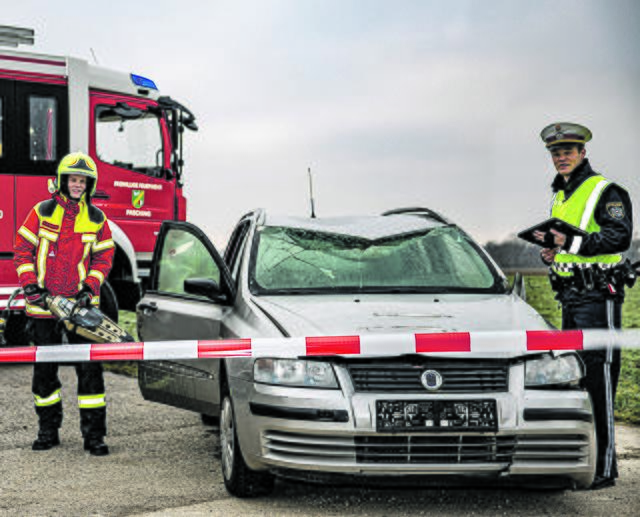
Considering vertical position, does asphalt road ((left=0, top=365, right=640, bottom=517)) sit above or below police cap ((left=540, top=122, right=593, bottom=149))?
below

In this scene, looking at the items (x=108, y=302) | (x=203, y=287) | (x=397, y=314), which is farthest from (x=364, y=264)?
(x=108, y=302)

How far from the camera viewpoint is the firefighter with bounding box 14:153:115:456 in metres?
6.57

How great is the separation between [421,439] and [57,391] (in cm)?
306

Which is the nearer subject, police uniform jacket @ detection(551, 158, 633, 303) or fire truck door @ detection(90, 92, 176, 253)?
police uniform jacket @ detection(551, 158, 633, 303)

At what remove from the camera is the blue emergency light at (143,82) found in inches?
492

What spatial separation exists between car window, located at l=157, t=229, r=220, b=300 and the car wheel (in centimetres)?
156

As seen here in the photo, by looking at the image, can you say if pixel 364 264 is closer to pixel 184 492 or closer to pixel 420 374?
pixel 420 374

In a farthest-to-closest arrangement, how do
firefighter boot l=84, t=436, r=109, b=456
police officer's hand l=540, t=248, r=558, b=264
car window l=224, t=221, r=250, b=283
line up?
1. firefighter boot l=84, t=436, r=109, b=456
2. car window l=224, t=221, r=250, b=283
3. police officer's hand l=540, t=248, r=558, b=264

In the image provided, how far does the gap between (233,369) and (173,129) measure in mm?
7953

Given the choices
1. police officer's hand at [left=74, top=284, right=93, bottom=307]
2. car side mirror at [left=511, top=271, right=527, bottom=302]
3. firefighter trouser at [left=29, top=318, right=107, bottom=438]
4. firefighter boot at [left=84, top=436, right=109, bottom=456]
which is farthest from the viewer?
police officer's hand at [left=74, top=284, right=93, bottom=307]

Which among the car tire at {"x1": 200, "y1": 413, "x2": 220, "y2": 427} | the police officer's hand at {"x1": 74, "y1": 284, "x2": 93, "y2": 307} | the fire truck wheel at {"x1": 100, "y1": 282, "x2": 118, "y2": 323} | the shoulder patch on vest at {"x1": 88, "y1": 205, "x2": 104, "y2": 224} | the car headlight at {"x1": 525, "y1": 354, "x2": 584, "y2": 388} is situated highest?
Result: the shoulder patch on vest at {"x1": 88, "y1": 205, "x2": 104, "y2": 224}

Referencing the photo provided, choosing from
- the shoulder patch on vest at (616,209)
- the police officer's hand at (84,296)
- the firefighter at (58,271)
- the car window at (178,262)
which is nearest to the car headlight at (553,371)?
the shoulder patch on vest at (616,209)

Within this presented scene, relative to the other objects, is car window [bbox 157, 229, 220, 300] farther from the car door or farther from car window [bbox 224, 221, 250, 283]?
car window [bbox 224, 221, 250, 283]

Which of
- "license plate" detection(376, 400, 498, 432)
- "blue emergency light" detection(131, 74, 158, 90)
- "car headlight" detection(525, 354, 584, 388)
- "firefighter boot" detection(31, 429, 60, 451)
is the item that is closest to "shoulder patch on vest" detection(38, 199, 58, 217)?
"firefighter boot" detection(31, 429, 60, 451)
